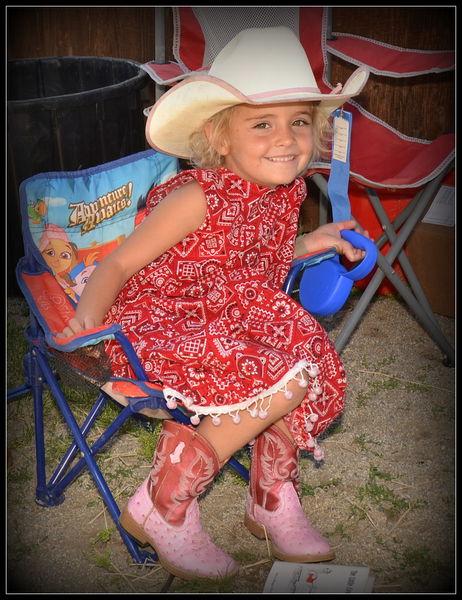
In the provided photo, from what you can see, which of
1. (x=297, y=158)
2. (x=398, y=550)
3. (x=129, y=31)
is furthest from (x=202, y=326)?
(x=129, y=31)

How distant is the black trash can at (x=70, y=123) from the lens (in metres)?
3.77

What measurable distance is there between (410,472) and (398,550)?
427mm

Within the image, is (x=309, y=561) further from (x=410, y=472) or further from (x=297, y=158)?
(x=297, y=158)

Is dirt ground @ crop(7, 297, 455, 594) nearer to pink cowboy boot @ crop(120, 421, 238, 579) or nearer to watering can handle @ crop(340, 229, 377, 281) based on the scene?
pink cowboy boot @ crop(120, 421, 238, 579)

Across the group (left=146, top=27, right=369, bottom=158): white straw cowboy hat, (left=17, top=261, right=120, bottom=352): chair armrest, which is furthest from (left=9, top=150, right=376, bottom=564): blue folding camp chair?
(left=146, top=27, right=369, bottom=158): white straw cowboy hat

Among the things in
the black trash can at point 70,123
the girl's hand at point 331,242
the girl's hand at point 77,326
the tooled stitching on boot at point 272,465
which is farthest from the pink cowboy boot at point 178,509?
the black trash can at point 70,123

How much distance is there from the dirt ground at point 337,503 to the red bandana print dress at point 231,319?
14.8 inches

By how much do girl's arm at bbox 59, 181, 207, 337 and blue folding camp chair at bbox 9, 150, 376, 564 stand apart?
4.5 inches

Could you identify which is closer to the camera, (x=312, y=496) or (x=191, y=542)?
(x=191, y=542)

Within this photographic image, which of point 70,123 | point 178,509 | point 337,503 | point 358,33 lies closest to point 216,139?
point 178,509

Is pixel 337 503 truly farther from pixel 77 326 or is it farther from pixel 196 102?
pixel 196 102

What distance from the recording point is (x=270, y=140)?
2428 millimetres

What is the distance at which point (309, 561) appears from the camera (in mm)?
2387

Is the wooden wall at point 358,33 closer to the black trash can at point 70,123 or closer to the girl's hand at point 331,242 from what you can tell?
the black trash can at point 70,123
